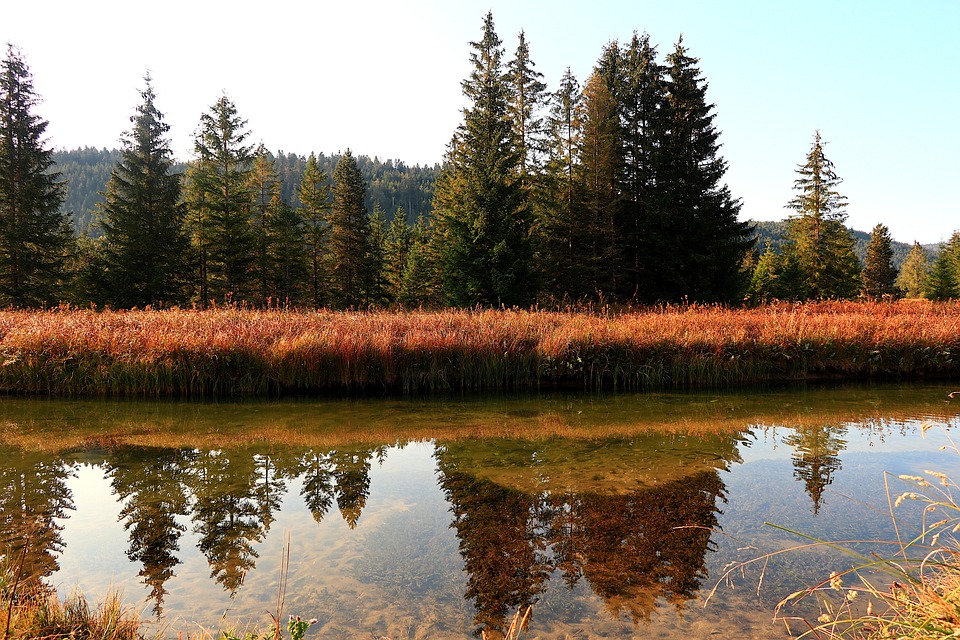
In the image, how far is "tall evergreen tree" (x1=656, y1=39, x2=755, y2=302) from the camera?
23078mm

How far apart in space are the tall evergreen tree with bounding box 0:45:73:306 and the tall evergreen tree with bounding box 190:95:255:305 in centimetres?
600

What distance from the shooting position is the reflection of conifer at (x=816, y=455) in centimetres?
509

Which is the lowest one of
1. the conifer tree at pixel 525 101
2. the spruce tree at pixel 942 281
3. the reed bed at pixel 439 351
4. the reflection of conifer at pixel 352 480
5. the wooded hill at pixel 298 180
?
the reflection of conifer at pixel 352 480

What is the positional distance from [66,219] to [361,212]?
611 inches

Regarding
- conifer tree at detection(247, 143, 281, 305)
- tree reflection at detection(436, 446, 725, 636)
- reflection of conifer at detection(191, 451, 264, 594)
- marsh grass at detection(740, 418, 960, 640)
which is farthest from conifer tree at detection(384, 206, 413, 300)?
marsh grass at detection(740, 418, 960, 640)

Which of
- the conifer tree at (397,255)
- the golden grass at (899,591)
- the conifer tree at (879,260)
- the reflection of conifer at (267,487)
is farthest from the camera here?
the conifer tree at (879,260)

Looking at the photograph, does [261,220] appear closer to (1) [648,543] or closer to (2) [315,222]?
(2) [315,222]

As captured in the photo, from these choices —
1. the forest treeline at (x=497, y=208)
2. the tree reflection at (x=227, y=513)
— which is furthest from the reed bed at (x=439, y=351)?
the forest treeline at (x=497, y=208)

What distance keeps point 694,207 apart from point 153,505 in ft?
80.4

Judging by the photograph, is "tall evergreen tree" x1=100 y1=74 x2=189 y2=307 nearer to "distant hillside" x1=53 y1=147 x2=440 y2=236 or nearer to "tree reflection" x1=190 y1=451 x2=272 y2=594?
"tree reflection" x1=190 y1=451 x2=272 y2=594

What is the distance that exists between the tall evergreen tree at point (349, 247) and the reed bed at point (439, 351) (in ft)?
66.8

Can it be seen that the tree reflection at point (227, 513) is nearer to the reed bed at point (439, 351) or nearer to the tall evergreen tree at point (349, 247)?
the reed bed at point (439, 351)

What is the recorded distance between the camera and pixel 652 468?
217 inches

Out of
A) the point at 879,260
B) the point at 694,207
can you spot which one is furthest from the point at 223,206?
the point at 879,260
